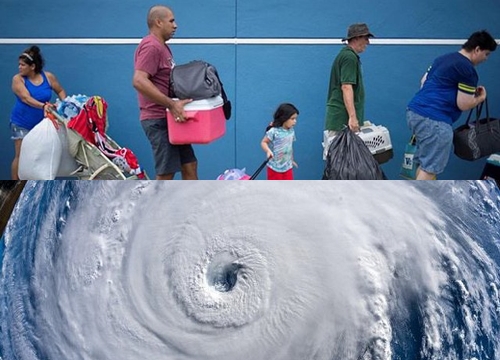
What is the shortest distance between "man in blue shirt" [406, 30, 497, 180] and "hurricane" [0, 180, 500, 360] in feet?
5.34

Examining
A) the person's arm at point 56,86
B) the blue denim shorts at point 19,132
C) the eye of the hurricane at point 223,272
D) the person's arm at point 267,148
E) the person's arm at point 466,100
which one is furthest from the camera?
the person's arm at point 56,86

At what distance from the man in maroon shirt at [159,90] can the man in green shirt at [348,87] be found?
113cm

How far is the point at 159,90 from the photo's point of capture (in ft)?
11.7

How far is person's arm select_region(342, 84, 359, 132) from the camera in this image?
4.11m

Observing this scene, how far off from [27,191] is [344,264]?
124 cm

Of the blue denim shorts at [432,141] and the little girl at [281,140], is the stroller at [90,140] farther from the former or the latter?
the blue denim shorts at [432,141]

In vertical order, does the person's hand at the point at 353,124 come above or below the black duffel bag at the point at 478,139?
above

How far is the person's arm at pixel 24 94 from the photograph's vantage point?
4629mm

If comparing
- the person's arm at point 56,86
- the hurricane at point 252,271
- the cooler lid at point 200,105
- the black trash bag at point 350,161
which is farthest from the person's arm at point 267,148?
the person's arm at point 56,86

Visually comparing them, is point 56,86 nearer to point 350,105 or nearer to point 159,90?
point 159,90

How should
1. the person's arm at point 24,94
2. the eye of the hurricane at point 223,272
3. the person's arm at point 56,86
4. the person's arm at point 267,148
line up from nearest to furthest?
1. the eye of the hurricane at point 223,272
2. the person's arm at point 267,148
3. the person's arm at point 24,94
4. the person's arm at point 56,86

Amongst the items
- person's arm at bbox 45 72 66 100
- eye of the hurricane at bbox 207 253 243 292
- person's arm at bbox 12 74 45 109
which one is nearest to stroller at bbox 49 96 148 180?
person's arm at bbox 12 74 45 109

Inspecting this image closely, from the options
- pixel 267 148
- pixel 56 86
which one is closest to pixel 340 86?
pixel 267 148

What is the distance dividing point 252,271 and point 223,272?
4.1 inches
